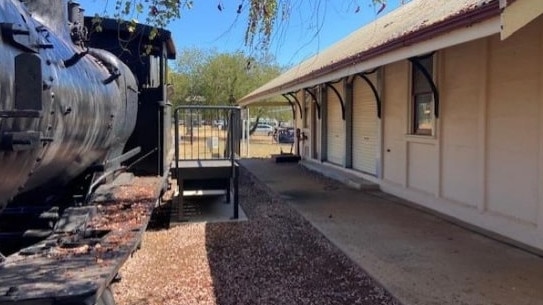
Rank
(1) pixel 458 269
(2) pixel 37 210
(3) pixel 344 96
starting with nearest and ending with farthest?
1. (2) pixel 37 210
2. (1) pixel 458 269
3. (3) pixel 344 96

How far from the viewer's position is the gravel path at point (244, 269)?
15.4 feet

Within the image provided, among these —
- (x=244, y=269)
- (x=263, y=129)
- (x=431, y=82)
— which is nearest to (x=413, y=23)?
(x=431, y=82)

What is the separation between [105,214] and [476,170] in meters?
5.08

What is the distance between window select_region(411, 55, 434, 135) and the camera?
8195 mm

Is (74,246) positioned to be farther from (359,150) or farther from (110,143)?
(359,150)

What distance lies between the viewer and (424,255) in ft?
18.5

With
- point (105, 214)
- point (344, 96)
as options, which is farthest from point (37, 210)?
point (344, 96)

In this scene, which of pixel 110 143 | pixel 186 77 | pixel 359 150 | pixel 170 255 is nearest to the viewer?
pixel 110 143

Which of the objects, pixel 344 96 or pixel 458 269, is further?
pixel 344 96

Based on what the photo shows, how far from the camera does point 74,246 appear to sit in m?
2.82

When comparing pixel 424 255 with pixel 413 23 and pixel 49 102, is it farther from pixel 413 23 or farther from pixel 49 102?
pixel 49 102

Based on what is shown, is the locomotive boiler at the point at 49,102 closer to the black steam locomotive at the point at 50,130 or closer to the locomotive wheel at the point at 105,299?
the black steam locomotive at the point at 50,130

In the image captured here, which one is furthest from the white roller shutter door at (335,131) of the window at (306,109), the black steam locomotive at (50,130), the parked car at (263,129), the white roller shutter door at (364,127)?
the parked car at (263,129)

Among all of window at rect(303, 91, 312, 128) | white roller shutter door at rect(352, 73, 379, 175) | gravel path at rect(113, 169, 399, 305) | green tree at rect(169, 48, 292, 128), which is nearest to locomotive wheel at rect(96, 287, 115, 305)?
gravel path at rect(113, 169, 399, 305)
